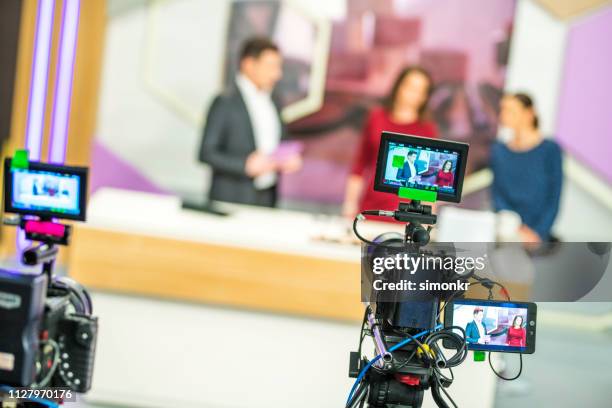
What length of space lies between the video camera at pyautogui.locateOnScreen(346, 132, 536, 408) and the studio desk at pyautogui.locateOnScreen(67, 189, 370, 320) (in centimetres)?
137

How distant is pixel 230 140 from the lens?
4.57 m

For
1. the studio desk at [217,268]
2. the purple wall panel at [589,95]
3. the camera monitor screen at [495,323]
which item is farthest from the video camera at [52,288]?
the purple wall panel at [589,95]

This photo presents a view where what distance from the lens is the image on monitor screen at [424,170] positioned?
2168mm

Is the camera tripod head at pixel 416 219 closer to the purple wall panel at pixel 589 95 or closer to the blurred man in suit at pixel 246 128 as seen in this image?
the blurred man in suit at pixel 246 128

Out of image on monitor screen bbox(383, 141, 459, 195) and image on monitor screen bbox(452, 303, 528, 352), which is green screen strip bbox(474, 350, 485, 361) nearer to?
image on monitor screen bbox(452, 303, 528, 352)

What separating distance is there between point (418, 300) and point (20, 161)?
3.46 ft

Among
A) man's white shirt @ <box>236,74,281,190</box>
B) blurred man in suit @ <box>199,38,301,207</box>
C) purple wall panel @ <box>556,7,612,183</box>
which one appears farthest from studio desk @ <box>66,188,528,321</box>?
purple wall panel @ <box>556,7,612,183</box>

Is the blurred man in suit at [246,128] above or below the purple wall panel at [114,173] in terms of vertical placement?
above

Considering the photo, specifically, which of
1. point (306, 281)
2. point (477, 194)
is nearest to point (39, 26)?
point (306, 281)

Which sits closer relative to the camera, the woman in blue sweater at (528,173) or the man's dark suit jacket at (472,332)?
the man's dark suit jacket at (472,332)

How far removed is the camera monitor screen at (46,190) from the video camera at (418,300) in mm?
719

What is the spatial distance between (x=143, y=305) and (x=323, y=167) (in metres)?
2.42

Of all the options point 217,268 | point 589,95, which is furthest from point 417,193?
point 589,95

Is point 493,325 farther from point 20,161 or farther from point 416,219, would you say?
point 20,161
